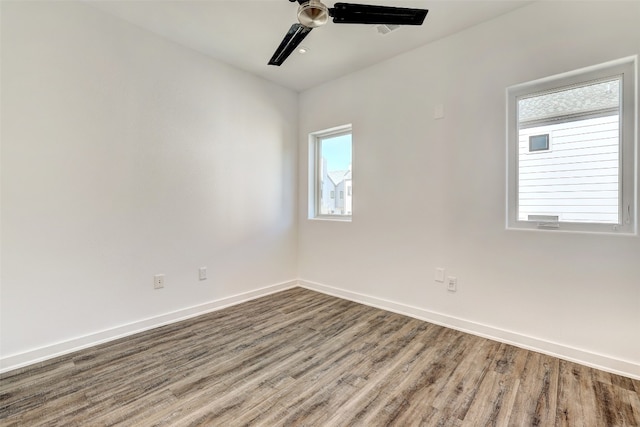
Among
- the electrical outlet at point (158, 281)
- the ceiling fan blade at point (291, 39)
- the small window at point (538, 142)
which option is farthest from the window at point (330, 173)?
the electrical outlet at point (158, 281)

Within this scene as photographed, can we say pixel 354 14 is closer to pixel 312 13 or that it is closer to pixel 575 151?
pixel 312 13

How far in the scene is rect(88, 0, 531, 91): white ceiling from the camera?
225 centimetres

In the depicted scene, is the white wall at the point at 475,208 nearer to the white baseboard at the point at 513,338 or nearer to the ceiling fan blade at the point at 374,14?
the white baseboard at the point at 513,338

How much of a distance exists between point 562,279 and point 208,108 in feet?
11.5

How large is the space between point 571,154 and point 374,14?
1815 mm

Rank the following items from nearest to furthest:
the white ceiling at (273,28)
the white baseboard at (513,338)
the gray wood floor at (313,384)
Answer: the gray wood floor at (313,384)
the white baseboard at (513,338)
the white ceiling at (273,28)

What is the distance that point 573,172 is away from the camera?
2152 millimetres

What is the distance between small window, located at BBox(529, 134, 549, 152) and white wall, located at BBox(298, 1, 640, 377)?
0.68 feet

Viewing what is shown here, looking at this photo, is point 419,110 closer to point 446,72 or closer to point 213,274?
point 446,72

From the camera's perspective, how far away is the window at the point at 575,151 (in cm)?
196

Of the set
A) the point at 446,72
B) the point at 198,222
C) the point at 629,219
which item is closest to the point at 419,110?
the point at 446,72

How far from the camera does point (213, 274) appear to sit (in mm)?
3102

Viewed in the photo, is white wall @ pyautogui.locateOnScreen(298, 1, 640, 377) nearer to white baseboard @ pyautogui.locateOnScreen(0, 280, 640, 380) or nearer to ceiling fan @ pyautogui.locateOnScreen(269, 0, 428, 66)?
white baseboard @ pyautogui.locateOnScreen(0, 280, 640, 380)

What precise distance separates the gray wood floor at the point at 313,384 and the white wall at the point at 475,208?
0.97 feet
